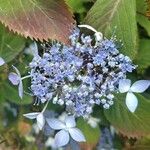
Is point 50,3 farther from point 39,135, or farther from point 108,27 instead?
point 39,135

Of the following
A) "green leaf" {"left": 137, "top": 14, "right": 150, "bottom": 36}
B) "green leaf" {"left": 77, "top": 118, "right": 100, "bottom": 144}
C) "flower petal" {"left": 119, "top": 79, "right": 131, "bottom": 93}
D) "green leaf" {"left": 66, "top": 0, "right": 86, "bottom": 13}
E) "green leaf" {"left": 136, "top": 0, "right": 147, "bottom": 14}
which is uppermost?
"green leaf" {"left": 66, "top": 0, "right": 86, "bottom": 13}

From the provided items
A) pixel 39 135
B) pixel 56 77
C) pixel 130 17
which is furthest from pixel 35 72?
pixel 39 135

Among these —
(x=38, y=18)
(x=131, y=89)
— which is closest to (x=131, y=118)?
(x=131, y=89)

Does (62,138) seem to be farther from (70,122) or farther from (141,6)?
(141,6)

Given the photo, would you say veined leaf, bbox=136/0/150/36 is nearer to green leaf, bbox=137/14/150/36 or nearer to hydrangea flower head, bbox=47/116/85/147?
green leaf, bbox=137/14/150/36

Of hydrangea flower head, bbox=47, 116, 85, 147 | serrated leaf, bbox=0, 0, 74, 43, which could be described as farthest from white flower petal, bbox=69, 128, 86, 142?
serrated leaf, bbox=0, 0, 74, 43

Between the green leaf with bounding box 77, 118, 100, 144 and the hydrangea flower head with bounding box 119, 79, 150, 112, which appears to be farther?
the green leaf with bounding box 77, 118, 100, 144

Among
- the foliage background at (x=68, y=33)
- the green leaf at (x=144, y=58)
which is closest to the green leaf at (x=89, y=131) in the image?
the foliage background at (x=68, y=33)
